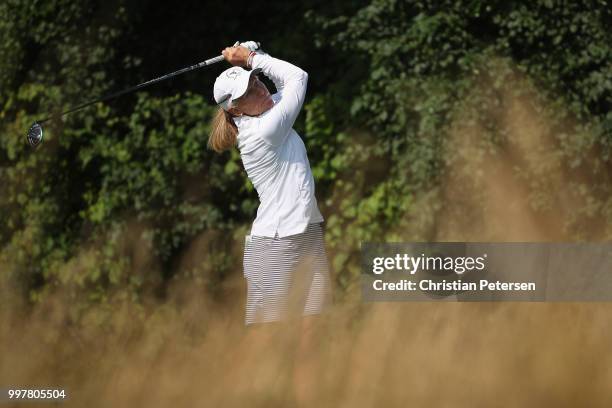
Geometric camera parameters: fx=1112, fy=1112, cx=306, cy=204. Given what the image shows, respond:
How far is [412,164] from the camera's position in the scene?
8.68 meters

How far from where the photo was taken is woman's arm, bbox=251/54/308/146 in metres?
5.45

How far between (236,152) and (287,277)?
12.1ft

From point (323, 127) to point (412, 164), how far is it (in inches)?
33.9

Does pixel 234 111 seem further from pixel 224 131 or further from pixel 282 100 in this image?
pixel 282 100

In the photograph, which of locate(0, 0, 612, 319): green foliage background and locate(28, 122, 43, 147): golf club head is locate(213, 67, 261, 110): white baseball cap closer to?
locate(28, 122, 43, 147): golf club head

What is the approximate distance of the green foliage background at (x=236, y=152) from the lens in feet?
28.2

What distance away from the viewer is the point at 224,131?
568cm

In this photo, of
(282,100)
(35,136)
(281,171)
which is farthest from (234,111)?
(35,136)

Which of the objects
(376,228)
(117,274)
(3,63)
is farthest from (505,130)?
(3,63)

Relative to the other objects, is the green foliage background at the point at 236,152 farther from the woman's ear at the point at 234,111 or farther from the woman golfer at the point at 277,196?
the woman's ear at the point at 234,111

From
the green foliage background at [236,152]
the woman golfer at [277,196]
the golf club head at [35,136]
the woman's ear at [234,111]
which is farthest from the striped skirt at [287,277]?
the green foliage background at [236,152]

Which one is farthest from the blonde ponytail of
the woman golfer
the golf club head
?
the golf club head

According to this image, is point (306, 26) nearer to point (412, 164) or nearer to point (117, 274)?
point (412, 164)

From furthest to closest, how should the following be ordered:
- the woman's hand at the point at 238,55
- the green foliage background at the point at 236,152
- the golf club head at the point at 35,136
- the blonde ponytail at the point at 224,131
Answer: the green foliage background at the point at 236,152
the golf club head at the point at 35,136
the woman's hand at the point at 238,55
the blonde ponytail at the point at 224,131
